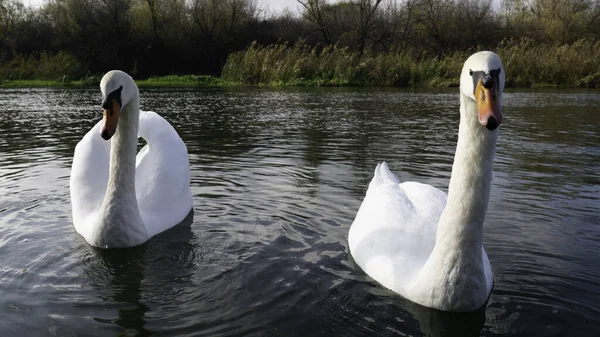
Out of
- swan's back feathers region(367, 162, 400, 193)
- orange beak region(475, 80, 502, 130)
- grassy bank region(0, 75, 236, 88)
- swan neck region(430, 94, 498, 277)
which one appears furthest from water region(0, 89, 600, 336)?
grassy bank region(0, 75, 236, 88)

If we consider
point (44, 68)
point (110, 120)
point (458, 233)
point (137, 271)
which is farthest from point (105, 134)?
point (44, 68)

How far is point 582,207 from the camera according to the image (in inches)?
238

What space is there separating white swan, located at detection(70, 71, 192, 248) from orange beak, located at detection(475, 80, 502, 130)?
104 inches

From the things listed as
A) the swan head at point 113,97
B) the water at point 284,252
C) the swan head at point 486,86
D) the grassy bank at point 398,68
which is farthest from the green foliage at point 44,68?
the swan head at point 486,86

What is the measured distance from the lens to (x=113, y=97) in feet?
14.8

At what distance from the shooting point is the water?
3.57 metres

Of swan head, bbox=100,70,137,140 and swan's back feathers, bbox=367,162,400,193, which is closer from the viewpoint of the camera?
swan head, bbox=100,70,137,140

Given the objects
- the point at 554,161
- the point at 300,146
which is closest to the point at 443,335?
the point at 554,161

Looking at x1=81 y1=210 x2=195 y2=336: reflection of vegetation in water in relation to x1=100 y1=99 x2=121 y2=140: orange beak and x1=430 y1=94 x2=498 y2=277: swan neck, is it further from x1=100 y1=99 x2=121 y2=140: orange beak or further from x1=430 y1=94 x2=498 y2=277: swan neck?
x1=430 y1=94 x2=498 y2=277: swan neck

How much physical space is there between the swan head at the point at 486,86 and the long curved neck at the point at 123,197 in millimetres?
2976

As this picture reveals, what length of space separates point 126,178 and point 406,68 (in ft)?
83.4

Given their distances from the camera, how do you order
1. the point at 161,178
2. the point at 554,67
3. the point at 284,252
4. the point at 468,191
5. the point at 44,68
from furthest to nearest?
the point at 44,68
the point at 554,67
the point at 161,178
the point at 284,252
the point at 468,191

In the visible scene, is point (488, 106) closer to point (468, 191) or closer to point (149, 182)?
point (468, 191)

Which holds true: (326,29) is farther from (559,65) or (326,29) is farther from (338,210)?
(338,210)
